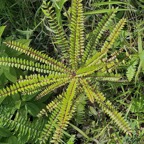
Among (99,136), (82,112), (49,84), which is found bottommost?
(99,136)

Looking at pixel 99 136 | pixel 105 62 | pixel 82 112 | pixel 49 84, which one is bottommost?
pixel 99 136

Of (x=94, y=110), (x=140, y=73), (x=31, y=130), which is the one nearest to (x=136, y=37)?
(x=140, y=73)

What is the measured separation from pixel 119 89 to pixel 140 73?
218 millimetres

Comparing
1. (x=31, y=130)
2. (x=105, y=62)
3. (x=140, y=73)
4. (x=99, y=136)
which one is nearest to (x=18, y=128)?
(x=31, y=130)

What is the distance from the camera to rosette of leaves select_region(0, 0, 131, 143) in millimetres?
2723

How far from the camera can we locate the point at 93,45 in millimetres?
2844

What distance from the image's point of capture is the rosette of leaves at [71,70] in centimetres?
272

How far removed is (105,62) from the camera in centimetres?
279

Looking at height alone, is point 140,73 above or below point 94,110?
above

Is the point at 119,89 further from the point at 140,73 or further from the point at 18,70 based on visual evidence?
the point at 18,70

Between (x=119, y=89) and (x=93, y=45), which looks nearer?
(x=93, y=45)

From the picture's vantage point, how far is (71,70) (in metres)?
2.84

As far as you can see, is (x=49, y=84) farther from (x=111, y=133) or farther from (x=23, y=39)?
(x=111, y=133)

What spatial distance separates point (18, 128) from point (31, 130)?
100 mm
